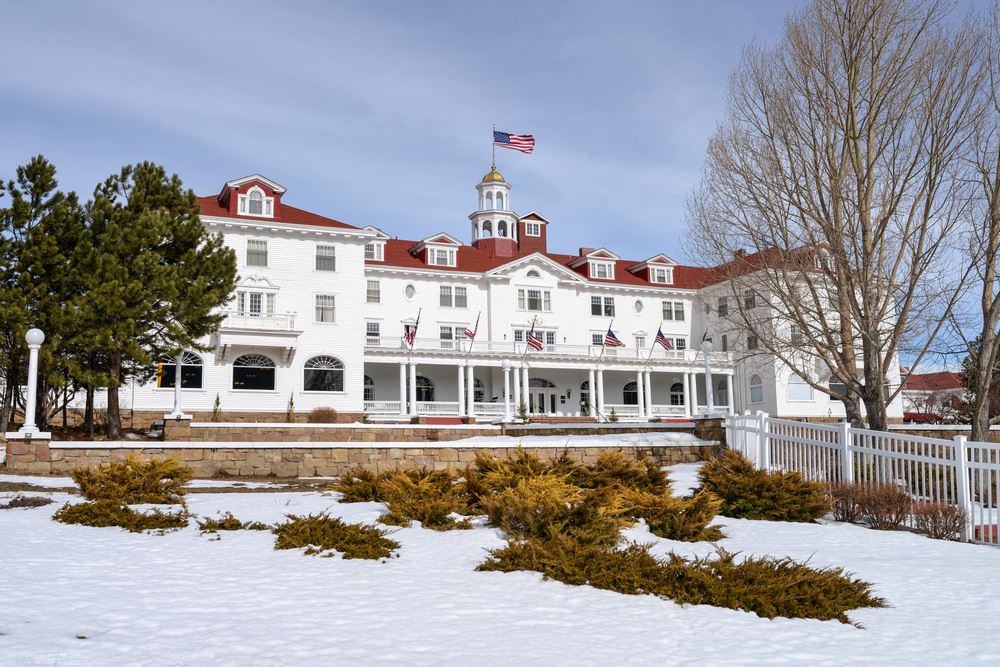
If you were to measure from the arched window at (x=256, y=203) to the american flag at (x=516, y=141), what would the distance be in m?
11.7

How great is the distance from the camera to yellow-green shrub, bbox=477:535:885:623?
635cm

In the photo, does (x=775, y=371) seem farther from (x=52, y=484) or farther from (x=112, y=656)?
(x=112, y=656)

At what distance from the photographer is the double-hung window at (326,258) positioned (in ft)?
124

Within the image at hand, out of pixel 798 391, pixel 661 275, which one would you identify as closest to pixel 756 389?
pixel 798 391

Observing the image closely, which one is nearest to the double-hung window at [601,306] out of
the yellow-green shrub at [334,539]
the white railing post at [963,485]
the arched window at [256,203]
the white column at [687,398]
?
the white column at [687,398]

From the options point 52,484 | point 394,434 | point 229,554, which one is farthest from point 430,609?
point 394,434

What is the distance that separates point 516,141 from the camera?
40.9 m

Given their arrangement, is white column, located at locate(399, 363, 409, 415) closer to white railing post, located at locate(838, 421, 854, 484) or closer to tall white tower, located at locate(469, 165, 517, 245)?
tall white tower, located at locate(469, 165, 517, 245)

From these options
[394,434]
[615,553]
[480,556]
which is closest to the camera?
[615,553]

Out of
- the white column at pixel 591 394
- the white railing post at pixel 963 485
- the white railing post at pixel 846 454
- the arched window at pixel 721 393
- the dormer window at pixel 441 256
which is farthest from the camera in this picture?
the arched window at pixel 721 393

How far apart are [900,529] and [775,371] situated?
3300 cm

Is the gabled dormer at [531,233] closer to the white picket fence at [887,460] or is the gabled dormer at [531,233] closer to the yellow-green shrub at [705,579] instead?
the white picket fence at [887,460]

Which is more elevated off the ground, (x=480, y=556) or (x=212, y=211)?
(x=212, y=211)

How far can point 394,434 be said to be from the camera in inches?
865
